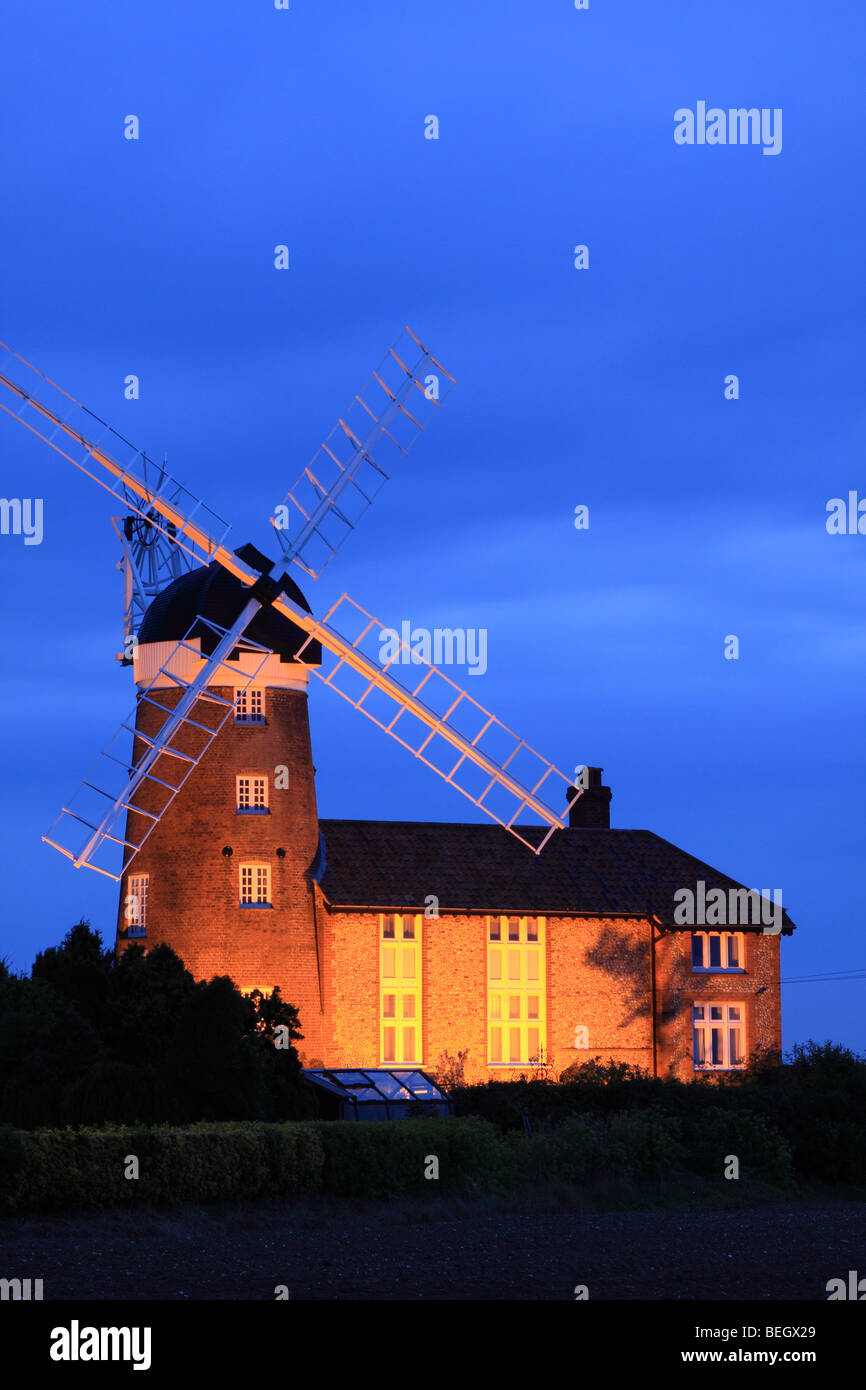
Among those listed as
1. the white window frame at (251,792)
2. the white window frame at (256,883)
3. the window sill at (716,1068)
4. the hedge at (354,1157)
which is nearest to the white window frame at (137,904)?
the white window frame at (256,883)

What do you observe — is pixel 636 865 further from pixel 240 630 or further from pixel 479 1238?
pixel 479 1238

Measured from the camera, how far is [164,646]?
4081 centimetres

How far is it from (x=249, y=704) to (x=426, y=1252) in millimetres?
20749

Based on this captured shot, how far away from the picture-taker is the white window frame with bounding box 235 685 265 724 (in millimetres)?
40594

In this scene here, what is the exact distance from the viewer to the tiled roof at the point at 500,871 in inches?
1708

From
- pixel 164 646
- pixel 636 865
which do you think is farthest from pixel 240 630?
pixel 636 865

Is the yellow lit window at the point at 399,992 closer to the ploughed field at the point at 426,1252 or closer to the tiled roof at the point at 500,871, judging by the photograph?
the tiled roof at the point at 500,871

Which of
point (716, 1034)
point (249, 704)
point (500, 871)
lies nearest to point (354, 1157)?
point (249, 704)

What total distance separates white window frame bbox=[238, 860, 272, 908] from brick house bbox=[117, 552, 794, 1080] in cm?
4

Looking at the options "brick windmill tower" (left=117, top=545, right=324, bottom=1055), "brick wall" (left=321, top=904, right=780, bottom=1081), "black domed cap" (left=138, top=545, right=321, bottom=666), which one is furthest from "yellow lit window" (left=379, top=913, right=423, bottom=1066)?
"black domed cap" (left=138, top=545, right=321, bottom=666)

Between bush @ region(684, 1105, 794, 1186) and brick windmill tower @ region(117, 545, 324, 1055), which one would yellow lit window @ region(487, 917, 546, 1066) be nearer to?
brick windmill tower @ region(117, 545, 324, 1055)

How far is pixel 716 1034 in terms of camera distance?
149 ft

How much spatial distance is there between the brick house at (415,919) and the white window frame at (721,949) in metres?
0.06
